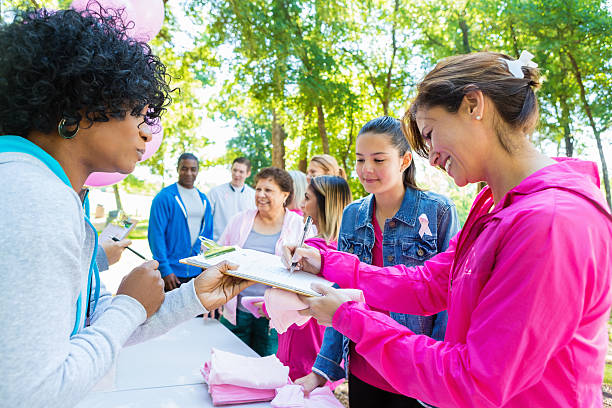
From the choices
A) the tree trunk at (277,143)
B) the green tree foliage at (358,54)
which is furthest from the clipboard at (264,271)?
the tree trunk at (277,143)

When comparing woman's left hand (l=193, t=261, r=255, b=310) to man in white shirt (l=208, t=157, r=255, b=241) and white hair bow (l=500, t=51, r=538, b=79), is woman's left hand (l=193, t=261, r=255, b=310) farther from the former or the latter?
man in white shirt (l=208, t=157, r=255, b=241)

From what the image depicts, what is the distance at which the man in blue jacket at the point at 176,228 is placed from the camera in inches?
181

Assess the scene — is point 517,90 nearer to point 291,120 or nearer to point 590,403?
point 590,403

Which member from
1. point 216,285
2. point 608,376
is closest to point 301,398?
point 216,285

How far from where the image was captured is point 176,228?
475 centimetres

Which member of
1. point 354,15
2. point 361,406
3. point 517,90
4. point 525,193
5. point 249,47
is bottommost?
point 361,406

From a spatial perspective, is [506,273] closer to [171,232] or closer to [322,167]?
[322,167]

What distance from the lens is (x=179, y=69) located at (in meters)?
9.54

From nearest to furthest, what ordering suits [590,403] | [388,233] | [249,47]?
[590,403] → [388,233] → [249,47]

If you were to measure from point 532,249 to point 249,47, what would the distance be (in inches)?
294

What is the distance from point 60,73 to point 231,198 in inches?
186

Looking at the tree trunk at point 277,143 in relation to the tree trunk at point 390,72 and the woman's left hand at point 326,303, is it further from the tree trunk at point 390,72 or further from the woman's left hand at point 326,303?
the woman's left hand at point 326,303

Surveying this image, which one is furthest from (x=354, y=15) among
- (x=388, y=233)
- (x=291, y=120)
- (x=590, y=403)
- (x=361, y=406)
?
(x=590, y=403)

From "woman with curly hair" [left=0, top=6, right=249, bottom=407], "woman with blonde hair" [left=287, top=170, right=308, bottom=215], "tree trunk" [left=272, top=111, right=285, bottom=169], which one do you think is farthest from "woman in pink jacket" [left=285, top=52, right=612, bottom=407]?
"tree trunk" [left=272, top=111, right=285, bottom=169]
